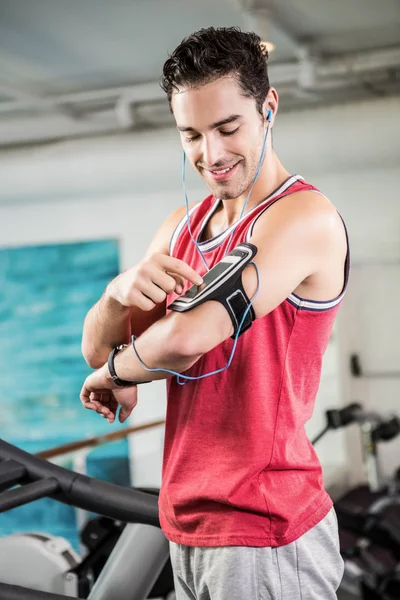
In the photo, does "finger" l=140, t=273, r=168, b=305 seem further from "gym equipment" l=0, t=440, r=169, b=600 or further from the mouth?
"gym equipment" l=0, t=440, r=169, b=600

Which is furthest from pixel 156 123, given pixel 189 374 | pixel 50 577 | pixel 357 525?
pixel 189 374

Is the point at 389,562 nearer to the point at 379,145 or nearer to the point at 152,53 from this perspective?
the point at 379,145

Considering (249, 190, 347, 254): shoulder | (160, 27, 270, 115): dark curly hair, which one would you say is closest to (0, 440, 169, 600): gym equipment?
(249, 190, 347, 254): shoulder

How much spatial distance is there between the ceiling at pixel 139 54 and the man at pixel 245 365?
11.0 feet

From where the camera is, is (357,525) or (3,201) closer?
(357,525)

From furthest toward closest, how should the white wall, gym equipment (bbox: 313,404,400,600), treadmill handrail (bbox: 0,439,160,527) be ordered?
the white wall
gym equipment (bbox: 313,404,400,600)
treadmill handrail (bbox: 0,439,160,527)

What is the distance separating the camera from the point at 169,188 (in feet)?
23.1

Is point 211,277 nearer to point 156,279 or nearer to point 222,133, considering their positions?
point 156,279

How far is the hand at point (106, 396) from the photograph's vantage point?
1.46 m

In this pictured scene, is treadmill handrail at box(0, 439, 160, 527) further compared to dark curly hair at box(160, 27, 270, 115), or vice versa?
treadmill handrail at box(0, 439, 160, 527)

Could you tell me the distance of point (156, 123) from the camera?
6.78 metres

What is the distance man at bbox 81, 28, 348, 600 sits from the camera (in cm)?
126

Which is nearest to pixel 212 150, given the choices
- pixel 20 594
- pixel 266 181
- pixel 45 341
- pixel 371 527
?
pixel 266 181

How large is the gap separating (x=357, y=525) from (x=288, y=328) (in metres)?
3.53
